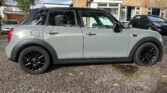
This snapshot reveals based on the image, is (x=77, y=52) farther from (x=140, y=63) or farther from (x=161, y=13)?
(x=161, y=13)

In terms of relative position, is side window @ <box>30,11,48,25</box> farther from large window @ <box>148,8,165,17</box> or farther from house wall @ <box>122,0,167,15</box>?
large window @ <box>148,8,165,17</box>

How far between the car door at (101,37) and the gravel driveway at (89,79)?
16.9 inches

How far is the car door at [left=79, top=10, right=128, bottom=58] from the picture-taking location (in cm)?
647

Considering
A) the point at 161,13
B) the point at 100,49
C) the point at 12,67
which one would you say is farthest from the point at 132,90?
the point at 161,13

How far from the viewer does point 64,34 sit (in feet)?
20.6

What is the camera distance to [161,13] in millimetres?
26531

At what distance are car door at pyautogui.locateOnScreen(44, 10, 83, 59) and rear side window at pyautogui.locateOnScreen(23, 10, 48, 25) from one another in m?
0.14

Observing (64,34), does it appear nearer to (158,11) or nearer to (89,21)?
(89,21)

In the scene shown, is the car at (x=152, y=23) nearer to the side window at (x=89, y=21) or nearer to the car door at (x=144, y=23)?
the car door at (x=144, y=23)

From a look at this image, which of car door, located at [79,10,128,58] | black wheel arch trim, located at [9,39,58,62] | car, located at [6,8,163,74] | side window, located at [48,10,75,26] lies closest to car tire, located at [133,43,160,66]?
car, located at [6,8,163,74]

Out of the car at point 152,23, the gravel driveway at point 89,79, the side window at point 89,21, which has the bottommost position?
the gravel driveway at point 89,79

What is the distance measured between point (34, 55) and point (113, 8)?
19926 millimetres

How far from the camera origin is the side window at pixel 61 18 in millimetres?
6414

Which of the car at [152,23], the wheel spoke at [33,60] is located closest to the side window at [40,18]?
the wheel spoke at [33,60]
